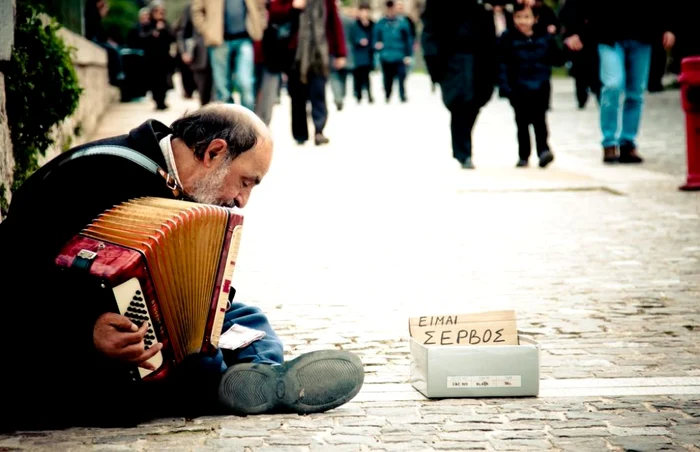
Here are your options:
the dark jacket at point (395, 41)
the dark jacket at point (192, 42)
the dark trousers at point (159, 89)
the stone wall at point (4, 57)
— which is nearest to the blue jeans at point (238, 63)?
the dark jacket at point (192, 42)

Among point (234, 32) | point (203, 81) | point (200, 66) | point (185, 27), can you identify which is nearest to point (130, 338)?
point (234, 32)

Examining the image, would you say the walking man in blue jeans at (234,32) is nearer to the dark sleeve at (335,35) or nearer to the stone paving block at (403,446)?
the dark sleeve at (335,35)

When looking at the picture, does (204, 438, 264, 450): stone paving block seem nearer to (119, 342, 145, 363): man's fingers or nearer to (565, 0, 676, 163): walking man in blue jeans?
(119, 342, 145, 363): man's fingers

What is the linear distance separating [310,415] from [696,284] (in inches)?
125

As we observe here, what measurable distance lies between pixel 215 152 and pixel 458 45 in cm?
784

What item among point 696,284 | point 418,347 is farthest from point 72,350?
point 696,284

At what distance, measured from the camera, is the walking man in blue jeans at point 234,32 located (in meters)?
14.4

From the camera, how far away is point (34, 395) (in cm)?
383

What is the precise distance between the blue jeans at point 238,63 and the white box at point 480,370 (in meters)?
10.8

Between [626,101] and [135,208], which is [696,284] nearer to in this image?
[135,208]

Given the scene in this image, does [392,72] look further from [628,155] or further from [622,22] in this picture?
[622,22]

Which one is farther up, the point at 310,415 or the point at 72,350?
the point at 72,350

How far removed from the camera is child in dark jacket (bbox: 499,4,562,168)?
11.7 metres

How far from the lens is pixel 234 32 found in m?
14.7
